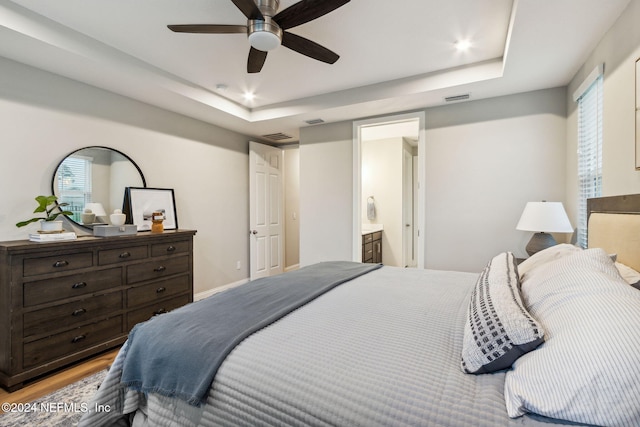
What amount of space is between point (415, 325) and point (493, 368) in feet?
1.24

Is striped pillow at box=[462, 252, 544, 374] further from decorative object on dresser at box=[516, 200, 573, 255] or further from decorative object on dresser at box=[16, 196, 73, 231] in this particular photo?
decorative object on dresser at box=[16, 196, 73, 231]

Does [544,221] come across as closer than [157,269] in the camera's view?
Yes

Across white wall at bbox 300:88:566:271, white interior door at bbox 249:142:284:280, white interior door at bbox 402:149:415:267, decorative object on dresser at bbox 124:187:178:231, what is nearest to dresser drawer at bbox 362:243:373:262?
white interior door at bbox 402:149:415:267

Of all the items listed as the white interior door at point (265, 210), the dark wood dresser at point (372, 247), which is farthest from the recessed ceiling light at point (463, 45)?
the white interior door at point (265, 210)

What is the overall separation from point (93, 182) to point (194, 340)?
2.58 m

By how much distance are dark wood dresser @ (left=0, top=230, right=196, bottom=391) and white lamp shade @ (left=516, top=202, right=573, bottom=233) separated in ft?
10.9

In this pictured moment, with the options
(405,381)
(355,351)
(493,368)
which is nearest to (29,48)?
(355,351)

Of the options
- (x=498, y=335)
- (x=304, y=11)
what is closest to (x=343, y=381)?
(x=498, y=335)

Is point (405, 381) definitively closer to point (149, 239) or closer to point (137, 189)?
point (149, 239)

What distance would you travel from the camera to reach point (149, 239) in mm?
2893

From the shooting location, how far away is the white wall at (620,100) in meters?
1.69

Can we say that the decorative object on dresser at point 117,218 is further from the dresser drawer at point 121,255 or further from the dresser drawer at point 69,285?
the dresser drawer at point 69,285

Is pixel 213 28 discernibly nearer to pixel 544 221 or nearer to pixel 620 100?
pixel 620 100

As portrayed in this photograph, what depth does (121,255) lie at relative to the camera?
2.67 m
